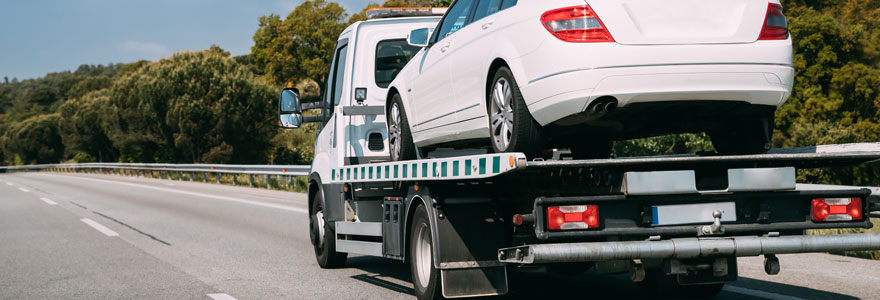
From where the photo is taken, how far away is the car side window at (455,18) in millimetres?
6805

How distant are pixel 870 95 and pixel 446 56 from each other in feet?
141

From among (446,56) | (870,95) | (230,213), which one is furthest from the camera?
(870,95)

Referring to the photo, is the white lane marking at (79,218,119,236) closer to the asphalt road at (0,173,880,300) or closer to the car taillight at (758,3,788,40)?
the asphalt road at (0,173,880,300)

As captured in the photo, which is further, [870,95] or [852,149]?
Result: [870,95]

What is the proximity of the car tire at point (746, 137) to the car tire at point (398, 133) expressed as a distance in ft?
9.00

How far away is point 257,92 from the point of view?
172 feet

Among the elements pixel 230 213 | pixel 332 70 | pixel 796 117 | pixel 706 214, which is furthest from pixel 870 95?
pixel 706 214

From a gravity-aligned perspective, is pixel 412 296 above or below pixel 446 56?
below

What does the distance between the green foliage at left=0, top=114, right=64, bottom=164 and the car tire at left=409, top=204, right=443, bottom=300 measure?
95.7 m

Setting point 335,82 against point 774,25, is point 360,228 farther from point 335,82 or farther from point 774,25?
point 774,25

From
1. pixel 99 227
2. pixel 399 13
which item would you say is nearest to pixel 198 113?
pixel 99 227

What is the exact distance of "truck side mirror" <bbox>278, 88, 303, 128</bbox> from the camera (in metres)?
9.29

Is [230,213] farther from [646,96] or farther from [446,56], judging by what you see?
[646,96]

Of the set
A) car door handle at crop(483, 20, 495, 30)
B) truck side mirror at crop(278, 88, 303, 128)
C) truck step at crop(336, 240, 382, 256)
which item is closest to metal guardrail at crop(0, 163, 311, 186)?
truck side mirror at crop(278, 88, 303, 128)
